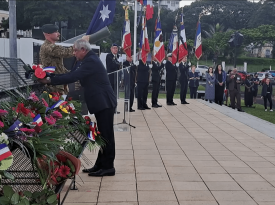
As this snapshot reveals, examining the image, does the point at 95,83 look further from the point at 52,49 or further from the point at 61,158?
the point at 61,158

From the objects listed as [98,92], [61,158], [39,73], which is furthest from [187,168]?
[61,158]

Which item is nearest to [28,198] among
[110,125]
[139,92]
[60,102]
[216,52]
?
[60,102]

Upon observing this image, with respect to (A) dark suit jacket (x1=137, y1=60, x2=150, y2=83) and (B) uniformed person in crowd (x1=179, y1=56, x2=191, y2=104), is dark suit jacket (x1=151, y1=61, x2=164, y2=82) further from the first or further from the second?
(B) uniformed person in crowd (x1=179, y1=56, x2=191, y2=104)

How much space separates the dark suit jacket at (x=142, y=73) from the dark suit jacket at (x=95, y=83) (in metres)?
8.73

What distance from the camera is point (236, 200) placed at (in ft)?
→ 15.9

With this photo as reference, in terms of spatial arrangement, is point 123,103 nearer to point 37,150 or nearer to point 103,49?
point 37,150

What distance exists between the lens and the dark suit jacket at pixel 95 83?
5.21 m

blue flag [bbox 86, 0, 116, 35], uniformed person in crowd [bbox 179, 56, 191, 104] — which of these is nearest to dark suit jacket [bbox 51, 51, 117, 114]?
blue flag [bbox 86, 0, 116, 35]

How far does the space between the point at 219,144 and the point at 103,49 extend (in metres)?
32.9

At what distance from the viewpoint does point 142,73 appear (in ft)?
46.6

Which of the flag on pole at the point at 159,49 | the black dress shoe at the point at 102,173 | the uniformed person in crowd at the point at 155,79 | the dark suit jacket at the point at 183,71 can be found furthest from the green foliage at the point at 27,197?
the dark suit jacket at the point at 183,71

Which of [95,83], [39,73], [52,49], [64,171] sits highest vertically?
[52,49]

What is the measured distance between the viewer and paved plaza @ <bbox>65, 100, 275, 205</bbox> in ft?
16.1

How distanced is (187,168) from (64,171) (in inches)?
129
